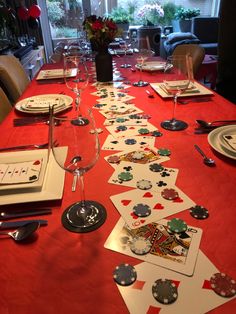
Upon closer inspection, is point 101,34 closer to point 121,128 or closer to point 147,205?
point 121,128

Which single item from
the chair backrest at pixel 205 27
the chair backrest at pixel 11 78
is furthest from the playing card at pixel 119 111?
the chair backrest at pixel 205 27

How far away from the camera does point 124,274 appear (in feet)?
1.78

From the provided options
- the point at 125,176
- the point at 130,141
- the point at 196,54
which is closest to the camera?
the point at 125,176

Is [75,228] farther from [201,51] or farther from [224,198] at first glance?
[201,51]

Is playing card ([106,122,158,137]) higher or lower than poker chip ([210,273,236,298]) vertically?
higher

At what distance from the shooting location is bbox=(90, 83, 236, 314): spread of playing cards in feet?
1.63

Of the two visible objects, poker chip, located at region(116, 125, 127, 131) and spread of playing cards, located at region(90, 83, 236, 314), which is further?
poker chip, located at region(116, 125, 127, 131)

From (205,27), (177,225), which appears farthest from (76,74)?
(205,27)

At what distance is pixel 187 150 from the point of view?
0.97 meters

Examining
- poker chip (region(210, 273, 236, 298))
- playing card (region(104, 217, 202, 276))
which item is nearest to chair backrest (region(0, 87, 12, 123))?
playing card (region(104, 217, 202, 276))

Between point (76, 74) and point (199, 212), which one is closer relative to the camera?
point (199, 212)

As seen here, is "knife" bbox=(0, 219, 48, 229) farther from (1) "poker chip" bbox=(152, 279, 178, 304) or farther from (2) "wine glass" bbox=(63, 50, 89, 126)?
(2) "wine glass" bbox=(63, 50, 89, 126)

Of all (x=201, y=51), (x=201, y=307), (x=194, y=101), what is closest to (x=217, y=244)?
(x=201, y=307)

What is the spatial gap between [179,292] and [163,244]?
0.12 meters
